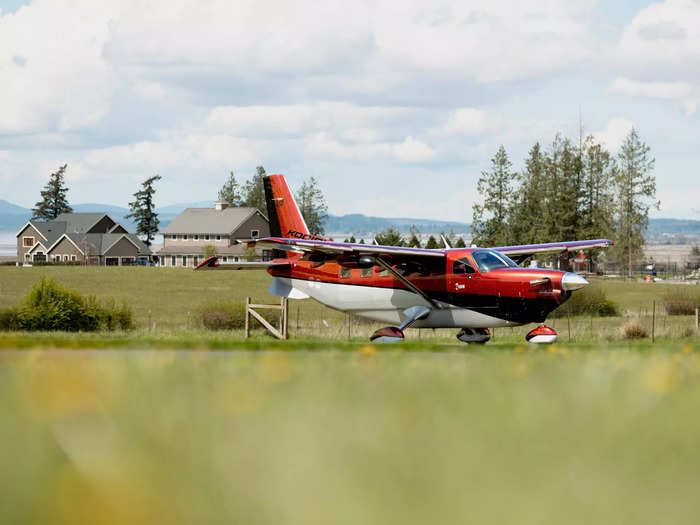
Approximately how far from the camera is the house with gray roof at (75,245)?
16162 cm

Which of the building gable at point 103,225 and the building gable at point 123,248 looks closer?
the building gable at point 123,248

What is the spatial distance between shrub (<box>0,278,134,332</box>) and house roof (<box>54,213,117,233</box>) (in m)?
135

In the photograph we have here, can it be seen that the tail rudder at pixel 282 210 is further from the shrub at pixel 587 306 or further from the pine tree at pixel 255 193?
the pine tree at pixel 255 193

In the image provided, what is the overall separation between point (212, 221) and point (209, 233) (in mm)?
2766

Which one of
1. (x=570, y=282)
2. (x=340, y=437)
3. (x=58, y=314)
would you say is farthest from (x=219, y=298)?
(x=340, y=437)

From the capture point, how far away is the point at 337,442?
8.51 ft

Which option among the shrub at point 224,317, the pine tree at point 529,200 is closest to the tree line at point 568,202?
the pine tree at point 529,200

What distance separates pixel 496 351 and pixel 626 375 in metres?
0.50

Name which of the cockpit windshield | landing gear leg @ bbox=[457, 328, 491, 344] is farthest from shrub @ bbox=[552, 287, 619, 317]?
the cockpit windshield

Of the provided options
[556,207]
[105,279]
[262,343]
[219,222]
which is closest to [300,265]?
[262,343]

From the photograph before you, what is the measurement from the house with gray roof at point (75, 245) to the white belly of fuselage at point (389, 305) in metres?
135

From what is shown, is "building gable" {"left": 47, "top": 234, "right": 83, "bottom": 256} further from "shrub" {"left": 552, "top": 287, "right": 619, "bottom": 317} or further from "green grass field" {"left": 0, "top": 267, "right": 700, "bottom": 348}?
"shrub" {"left": 552, "top": 287, "right": 619, "bottom": 317}

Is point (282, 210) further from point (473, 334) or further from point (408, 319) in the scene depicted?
point (473, 334)

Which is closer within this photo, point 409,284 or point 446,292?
point 446,292
